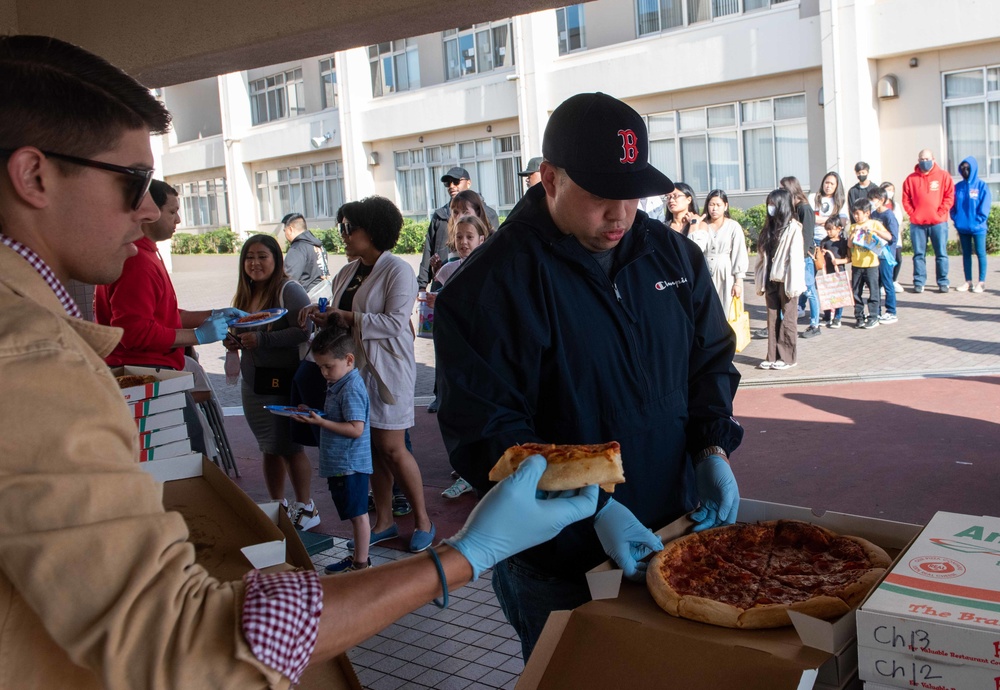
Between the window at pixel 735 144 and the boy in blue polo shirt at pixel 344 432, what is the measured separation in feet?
55.5

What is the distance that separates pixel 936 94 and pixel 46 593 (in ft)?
69.1

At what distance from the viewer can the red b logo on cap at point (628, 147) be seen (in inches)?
105

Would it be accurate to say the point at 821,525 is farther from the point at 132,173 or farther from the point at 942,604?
the point at 132,173

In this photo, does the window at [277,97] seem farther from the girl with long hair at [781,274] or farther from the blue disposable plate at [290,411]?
the blue disposable plate at [290,411]

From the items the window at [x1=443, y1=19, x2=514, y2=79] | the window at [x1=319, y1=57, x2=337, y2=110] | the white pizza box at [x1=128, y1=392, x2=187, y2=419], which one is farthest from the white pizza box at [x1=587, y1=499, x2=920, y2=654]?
the window at [x1=319, y1=57, x2=337, y2=110]

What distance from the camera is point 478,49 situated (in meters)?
28.6

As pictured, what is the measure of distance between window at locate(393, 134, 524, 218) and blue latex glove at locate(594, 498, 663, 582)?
24.4 metres

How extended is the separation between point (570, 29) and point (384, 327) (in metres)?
22.0

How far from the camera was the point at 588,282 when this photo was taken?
2.71 metres

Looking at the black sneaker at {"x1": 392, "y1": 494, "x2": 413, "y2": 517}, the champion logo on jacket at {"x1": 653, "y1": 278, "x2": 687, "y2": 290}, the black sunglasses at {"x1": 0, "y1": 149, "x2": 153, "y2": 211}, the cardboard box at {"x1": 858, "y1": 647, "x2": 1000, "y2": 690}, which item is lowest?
the black sneaker at {"x1": 392, "y1": 494, "x2": 413, "y2": 517}

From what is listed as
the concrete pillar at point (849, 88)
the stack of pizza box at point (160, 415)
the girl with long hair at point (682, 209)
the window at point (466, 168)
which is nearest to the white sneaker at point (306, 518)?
the stack of pizza box at point (160, 415)

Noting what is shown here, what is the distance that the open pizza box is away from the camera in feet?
6.97

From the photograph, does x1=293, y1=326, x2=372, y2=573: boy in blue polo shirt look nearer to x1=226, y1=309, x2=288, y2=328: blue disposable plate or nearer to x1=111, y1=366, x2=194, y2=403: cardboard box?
x1=226, y1=309, x2=288, y2=328: blue disposable plate

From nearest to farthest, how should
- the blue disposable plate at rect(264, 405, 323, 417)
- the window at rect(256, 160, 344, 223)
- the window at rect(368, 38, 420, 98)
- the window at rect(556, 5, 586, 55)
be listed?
the blue disposable plate at rect(264, 405, 323, 417), the window at rect(556, 5, 586, 55), the window at rect(368, 38, 420, 98), the window at rect(256, 160, 344, 223)
